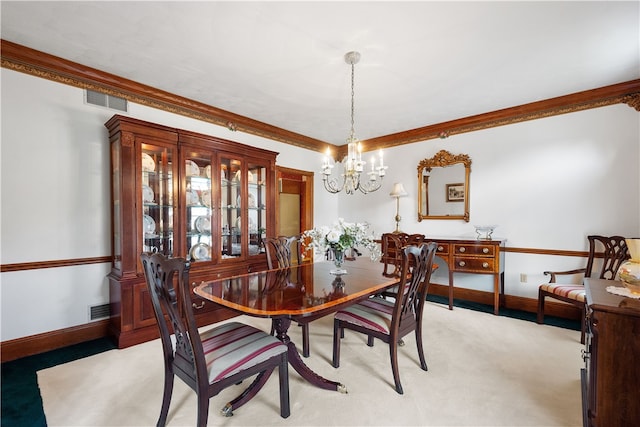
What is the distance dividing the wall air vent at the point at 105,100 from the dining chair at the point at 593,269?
186 inches

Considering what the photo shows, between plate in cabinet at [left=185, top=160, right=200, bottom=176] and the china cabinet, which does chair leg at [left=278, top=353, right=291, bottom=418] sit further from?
plate in cabinet at [left=185, top=160, right=200, bottom=176]

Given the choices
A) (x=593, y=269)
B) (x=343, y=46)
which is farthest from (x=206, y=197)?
(x=593, y=269)

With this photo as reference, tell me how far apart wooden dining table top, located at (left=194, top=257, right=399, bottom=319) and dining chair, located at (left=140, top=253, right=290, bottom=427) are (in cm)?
24

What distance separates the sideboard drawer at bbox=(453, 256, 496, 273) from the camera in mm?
3484

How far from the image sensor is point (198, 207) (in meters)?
3.23

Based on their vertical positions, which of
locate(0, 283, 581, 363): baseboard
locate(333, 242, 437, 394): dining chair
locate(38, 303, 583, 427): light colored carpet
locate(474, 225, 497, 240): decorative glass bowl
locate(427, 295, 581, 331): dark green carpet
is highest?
locate(474, 225, 497, 240): decorative glass bowl

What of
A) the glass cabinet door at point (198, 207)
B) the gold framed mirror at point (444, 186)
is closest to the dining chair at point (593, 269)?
the gold framed mirror at point (444, 186)

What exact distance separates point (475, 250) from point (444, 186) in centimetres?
112

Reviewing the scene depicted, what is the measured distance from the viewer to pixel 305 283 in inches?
83.1

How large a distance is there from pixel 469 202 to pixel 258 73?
10.6 feet

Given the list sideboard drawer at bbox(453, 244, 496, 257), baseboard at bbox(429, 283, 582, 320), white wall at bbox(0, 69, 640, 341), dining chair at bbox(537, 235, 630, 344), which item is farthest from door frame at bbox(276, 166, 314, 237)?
dining chair at bbox(537, 235, 630, 344)

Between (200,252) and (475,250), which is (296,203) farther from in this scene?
(475,250)

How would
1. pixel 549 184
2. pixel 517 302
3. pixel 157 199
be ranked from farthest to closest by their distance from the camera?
pixel 517 302, pixel 549 184, pixel 157 199

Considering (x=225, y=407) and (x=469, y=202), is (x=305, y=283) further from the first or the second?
(x=469, y=202)
